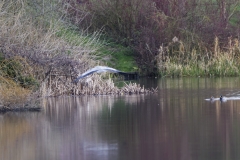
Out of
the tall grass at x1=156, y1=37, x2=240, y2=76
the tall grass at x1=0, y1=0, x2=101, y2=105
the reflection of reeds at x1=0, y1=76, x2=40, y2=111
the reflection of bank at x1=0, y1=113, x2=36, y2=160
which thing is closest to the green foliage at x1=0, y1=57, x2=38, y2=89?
the tall grass at x1=0, y1=0, x2=101, y2=105

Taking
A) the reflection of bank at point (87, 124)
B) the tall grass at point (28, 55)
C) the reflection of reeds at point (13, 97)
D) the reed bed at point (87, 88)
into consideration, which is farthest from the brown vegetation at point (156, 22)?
the reflection of reeds at point (13, 97)

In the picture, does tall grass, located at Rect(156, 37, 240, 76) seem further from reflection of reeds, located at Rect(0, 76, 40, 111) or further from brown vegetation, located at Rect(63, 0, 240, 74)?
reflection of reeds, located at Rect(0, 76, 40, 111)

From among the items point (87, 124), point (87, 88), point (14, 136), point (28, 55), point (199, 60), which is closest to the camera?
point (14, 136)

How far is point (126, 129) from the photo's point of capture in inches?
580

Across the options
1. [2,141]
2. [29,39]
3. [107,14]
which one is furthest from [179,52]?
[2,141]

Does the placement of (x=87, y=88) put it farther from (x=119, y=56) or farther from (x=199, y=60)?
(x=119, y=56)

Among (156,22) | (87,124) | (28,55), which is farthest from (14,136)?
(156,22)

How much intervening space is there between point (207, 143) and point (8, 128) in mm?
4885

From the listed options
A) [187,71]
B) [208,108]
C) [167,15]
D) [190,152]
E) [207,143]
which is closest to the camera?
[190,152]

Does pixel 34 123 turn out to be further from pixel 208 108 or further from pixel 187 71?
pixel 187 71

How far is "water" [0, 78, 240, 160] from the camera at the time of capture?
1205cm

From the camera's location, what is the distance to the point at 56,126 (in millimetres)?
15617

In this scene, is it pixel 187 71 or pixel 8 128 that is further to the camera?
pixel 187 71

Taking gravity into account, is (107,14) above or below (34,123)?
above
